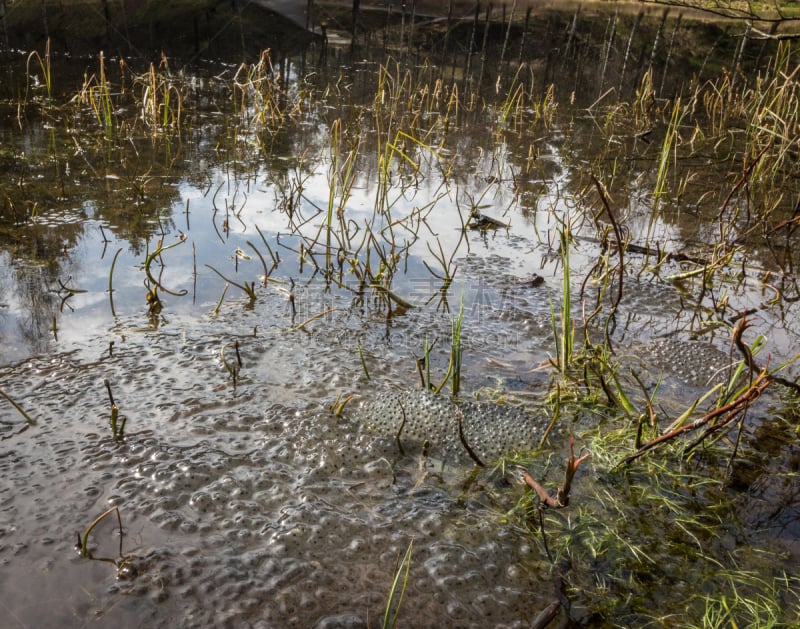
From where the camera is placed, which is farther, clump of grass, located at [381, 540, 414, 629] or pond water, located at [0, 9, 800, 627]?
pond water, located at [0, 9, 800, 627]

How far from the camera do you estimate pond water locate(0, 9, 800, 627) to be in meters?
1.56

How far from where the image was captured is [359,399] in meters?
2.25

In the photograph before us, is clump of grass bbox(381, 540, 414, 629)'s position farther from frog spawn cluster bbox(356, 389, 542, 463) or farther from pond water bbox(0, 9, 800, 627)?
frog spawn cluster bbox(356, 389, 542, 463)

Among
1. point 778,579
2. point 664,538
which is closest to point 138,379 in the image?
point 664,538

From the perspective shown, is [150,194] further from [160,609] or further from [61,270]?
[160,609]

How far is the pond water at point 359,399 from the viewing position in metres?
1.56

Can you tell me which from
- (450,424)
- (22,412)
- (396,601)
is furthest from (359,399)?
(22,412)

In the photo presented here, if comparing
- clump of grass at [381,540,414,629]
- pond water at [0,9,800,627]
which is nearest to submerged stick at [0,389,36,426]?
pond water at [0,9,800,627]

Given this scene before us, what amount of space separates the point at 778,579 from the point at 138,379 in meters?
2.03

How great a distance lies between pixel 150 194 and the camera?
3.99 m

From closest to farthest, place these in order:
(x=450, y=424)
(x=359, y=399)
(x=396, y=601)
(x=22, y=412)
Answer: (x=396, y=601) → (x=22, y=412) → (x=450, y=424) → (x=359, y=399)

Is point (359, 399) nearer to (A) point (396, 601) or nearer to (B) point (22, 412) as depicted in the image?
(A) point (396, 601)

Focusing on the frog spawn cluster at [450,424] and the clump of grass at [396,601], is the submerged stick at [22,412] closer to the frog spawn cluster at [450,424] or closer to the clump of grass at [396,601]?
the frog spawn cluster at [450,424]

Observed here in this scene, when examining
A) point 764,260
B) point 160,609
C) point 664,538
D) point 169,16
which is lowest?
point 160,609
